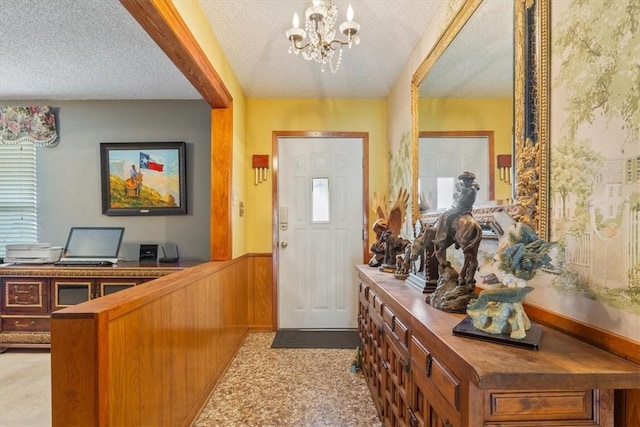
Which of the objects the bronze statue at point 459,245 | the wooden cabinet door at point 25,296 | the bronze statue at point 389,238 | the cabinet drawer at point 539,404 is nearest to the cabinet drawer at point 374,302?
the bronze statue at point 389,238

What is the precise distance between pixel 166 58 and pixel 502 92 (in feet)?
8.12

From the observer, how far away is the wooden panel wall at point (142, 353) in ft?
3.34

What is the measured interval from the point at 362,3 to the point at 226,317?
2455mm

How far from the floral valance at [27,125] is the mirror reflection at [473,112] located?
12.0ft

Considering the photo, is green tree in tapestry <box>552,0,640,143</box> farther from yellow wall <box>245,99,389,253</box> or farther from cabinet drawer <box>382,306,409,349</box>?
yellow wall <box>245,99,389,253</box>

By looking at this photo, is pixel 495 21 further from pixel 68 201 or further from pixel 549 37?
pixel 68 201

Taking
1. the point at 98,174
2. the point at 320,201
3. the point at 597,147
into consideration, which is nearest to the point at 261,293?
the point at 320,201

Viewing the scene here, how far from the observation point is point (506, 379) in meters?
0.73

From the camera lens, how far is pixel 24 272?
2826 millimetres

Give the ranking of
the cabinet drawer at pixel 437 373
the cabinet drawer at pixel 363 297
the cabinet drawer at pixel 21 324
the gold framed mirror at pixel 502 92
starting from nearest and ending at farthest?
the cabinet drawer at pixel 437 373
the gold framed mirror at pixel 502 92
the cabinet drawer at pixel 363 297
the cabinet drawer at pixel 21 324

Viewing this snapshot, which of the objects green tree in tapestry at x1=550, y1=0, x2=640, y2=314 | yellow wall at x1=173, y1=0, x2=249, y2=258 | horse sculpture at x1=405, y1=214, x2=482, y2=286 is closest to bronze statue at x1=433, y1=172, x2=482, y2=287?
horse sculpture at x1=405, y1=214, x2=482, y2=286

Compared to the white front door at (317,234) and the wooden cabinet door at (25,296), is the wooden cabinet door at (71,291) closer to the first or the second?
the wooden cabinet door at (25,296)

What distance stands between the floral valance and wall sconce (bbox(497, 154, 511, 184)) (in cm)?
405

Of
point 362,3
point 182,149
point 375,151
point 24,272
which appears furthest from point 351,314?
point 24,272
